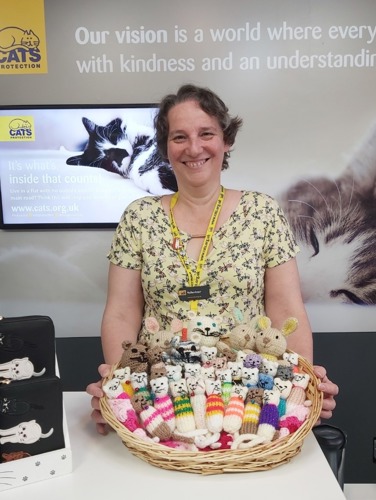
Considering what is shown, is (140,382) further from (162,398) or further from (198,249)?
(198,249)

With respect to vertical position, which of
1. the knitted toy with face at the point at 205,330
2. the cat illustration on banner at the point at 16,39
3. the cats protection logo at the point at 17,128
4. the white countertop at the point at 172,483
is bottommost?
the white countertop at the point at 172,483

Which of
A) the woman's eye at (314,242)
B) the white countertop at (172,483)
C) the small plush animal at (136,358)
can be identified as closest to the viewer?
the white countertop at (172,483)

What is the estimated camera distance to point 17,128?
9.26 feet

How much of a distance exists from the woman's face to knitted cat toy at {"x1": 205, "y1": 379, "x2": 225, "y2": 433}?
32.9 inches

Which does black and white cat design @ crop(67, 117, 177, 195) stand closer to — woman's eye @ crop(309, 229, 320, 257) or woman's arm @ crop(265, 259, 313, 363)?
woman's eye @ crop(309, 229, 320, 257)

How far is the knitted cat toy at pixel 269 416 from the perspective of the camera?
1.02 m

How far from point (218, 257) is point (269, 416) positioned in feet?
2.48

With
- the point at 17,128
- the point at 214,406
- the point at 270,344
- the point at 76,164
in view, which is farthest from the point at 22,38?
the point at 214,406

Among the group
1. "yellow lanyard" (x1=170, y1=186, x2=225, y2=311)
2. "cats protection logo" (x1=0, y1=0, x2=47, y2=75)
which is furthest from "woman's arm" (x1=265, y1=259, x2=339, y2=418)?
"cats protection logo" (x1=0, y1=0, x2=47, y2=75)

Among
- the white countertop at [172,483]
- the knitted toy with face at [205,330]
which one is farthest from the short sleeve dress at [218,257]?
the white countertop at [172,483]

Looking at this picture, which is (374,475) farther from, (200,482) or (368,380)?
(200,482)

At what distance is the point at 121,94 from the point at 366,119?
1.40m

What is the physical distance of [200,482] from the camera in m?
0.98

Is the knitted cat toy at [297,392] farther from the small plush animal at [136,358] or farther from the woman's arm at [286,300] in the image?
the woman's arm at [286,300]
